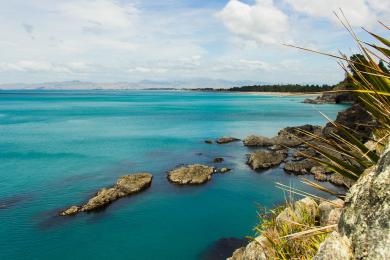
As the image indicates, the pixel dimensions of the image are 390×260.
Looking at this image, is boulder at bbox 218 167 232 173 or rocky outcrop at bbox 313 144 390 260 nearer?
rocky outcrop at bbox 313 144 390 260

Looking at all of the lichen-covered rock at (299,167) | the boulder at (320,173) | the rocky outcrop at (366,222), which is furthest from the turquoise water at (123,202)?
the rocky outcrop at (366,222)

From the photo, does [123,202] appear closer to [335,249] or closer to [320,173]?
[320,173]

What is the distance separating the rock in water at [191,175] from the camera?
3170 centimetres

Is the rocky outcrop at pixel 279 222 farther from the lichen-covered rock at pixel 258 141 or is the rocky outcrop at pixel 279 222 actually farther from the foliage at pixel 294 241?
the lichen-covered rock at pixel 258 141

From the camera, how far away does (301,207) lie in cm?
1177

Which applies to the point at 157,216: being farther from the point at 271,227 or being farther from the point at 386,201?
the point at 386,201

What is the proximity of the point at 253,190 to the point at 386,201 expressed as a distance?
26.6 metres

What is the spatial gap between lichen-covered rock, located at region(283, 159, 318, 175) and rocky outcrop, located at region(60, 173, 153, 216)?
14.7 metres

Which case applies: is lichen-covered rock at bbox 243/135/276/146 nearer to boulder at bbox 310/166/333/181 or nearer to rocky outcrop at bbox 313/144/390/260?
boulder at bbox 310/166/333/181

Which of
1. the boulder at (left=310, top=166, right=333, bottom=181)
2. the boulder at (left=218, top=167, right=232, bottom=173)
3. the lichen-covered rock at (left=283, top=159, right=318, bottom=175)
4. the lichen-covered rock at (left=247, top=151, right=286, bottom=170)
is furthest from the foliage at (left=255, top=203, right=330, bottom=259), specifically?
the lichen-covered rock at (left=247, top=151, right=286, bottom=170)

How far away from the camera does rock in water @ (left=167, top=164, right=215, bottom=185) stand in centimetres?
3170

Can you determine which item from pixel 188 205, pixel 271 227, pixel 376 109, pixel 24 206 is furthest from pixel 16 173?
pixel 376 109

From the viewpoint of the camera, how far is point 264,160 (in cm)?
3750

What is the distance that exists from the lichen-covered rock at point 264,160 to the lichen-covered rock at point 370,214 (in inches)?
1261
